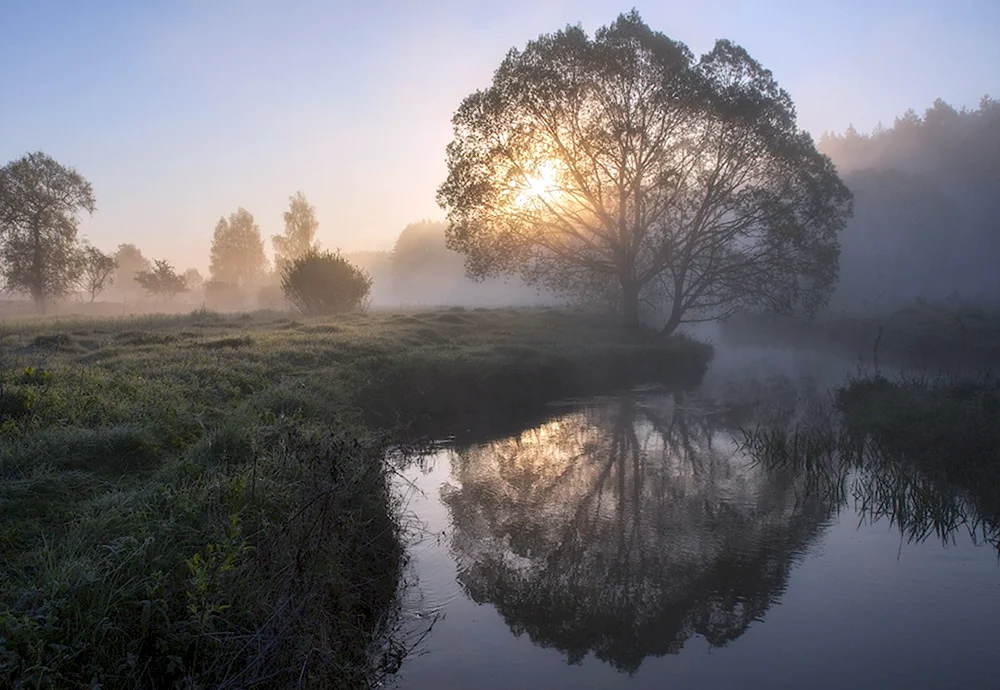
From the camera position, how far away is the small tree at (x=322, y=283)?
30.9 m

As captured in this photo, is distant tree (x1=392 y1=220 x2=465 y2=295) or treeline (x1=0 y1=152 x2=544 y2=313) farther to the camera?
distant tree (x1=392 y1=220 x2=465 y2=295)

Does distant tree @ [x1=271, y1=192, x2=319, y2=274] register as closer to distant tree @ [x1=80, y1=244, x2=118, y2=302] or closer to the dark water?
distant tree @ [x1=80, y1=244, x2=118, y2=302]

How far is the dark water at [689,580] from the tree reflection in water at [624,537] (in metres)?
0.03

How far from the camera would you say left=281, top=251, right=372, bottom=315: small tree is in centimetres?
3089

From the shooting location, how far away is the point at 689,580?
23.4ft

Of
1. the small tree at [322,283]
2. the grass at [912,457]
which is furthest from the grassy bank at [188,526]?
the small tree at [322,283]

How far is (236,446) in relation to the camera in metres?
7.33

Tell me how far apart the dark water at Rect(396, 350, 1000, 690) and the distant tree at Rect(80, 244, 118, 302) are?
128 ft

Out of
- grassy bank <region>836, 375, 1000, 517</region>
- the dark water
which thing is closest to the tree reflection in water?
the dark water

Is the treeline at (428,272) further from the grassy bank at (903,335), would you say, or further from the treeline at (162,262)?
the grassy bank at (903,335)

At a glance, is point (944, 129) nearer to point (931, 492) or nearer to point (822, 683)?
point (931, 492)

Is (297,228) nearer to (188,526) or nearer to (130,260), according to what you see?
(130,260)

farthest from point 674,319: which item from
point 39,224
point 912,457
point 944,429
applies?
point 39,224

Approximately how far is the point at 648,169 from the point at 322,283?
15.2 meters
